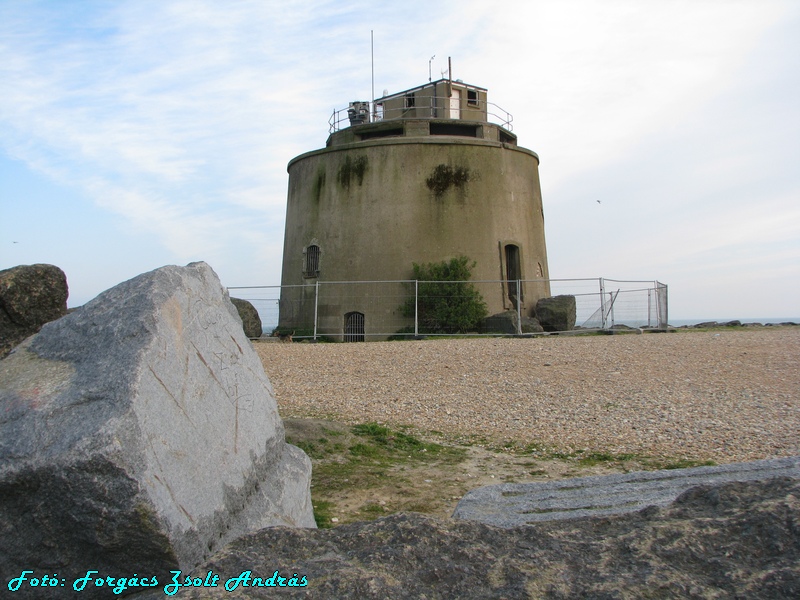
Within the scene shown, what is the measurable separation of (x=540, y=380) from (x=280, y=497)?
7.17m

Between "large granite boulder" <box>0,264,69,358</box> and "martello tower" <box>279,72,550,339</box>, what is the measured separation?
1172cm

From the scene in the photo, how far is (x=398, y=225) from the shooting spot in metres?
20.2

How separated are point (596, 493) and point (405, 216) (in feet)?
55.4

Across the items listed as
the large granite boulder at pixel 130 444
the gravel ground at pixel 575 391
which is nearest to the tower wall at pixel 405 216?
the gravel ground at pixel 575 391

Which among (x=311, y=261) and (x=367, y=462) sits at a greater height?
(x=311, y=261)

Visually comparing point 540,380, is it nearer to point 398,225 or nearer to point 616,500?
point 616,500

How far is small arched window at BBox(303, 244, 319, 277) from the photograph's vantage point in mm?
21047

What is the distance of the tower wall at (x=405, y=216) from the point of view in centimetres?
2005

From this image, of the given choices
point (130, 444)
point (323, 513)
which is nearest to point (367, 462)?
point (323, 513)

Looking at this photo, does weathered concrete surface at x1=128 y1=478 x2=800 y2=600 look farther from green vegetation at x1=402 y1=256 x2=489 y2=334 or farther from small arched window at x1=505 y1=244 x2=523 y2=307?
small arched window at x1=505 y1=244 x2=523 y2=307

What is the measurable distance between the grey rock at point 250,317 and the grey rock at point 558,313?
24.8ft

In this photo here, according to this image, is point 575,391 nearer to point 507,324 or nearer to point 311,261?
point 507,324

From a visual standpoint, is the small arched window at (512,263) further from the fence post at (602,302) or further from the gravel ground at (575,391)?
the gravel ground at (575,391)

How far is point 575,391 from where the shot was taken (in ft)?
30.8
